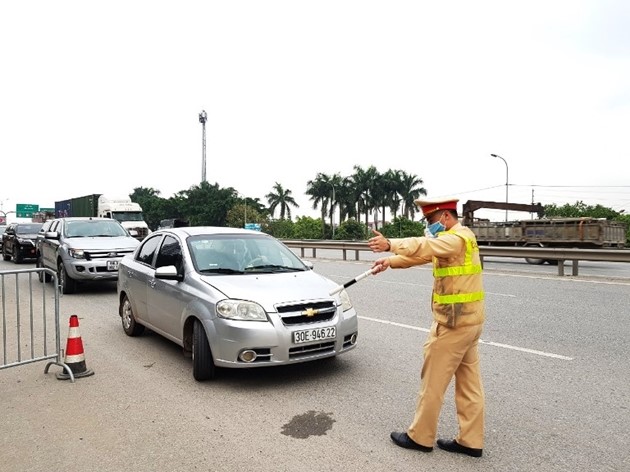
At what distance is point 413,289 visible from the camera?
11.6 m

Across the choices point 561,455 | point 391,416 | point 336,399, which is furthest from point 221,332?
point 561,455

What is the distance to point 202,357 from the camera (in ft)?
16.1

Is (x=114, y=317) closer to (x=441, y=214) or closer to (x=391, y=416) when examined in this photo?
(x=391, y=416)

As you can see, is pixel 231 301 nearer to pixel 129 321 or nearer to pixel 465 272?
pixel 465 272

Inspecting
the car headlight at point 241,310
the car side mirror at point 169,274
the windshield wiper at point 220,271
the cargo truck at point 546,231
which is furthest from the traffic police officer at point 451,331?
the cargo truck at point 546,231

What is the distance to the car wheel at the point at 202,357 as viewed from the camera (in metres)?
4.93

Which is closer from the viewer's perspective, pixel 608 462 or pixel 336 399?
pixel 608 462

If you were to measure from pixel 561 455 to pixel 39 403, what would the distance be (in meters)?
4.24

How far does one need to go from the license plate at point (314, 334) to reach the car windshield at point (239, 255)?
45.1 inches

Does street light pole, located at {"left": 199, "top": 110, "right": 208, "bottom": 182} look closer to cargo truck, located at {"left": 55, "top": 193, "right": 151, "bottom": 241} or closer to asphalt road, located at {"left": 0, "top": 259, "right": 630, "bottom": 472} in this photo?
cargo truck, located at {"left": 55, "top": 193, "right": 151, "bottom": 241}

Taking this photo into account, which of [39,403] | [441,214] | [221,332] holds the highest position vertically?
[441,214]

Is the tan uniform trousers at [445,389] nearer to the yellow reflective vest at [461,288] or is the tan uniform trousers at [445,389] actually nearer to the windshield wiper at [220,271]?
the yellow reflective vest at [461,288]

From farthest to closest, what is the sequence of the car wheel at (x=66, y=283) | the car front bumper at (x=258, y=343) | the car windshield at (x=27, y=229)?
the car windshield at (x=27, y=229), the car wheel at (x=66, y=283), the car front bumper at (x=258, y=343)

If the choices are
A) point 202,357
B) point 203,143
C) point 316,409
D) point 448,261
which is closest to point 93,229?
point 202,357
